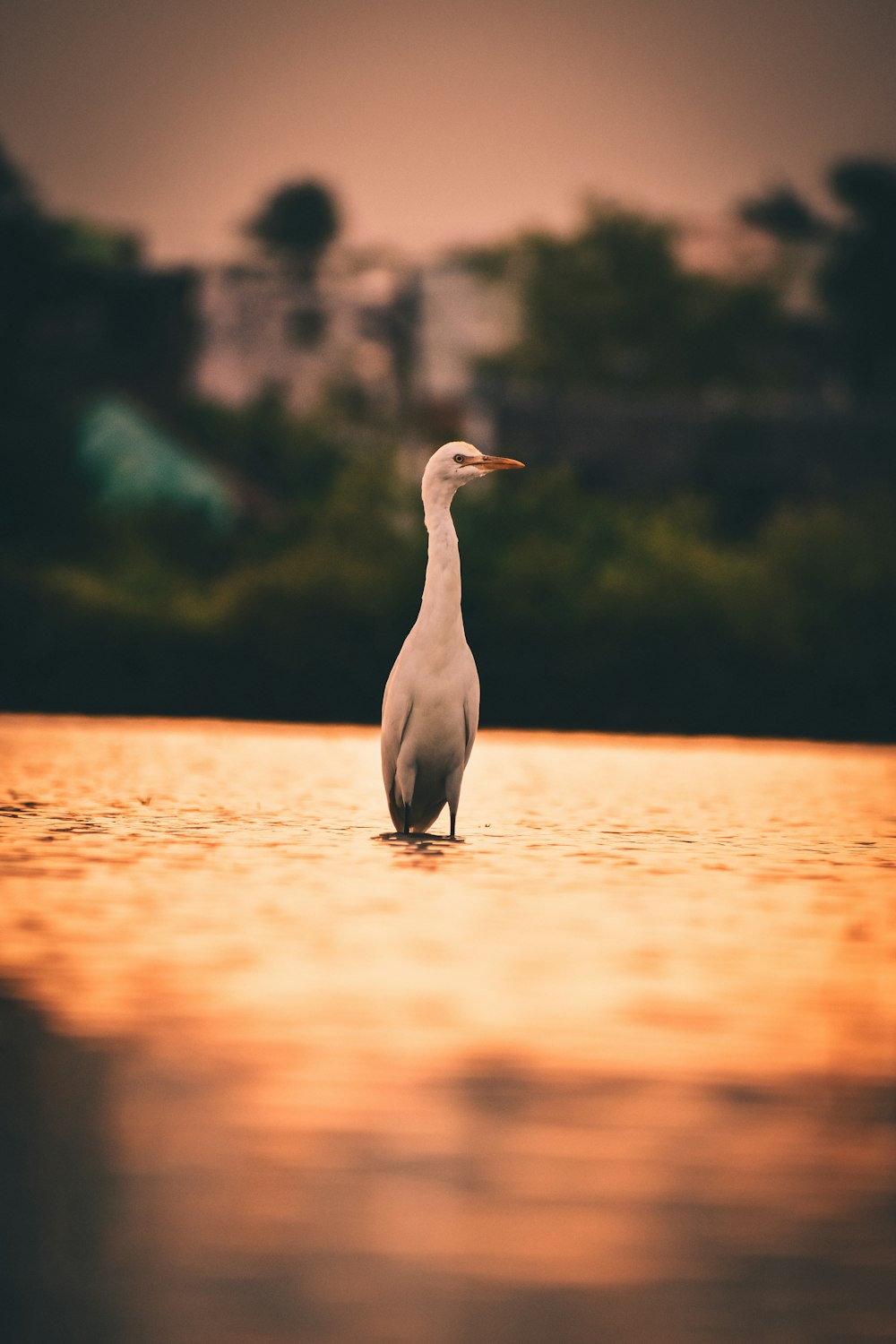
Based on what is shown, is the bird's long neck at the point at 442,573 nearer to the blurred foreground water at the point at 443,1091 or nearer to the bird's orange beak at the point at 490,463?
the bird's orange beak at the point at 490,463

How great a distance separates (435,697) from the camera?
8.89 meters

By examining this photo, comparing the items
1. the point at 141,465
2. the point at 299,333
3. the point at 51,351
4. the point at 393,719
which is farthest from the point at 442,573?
the point at 299,333

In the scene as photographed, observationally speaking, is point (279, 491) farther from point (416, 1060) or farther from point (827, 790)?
point (416, 1060)

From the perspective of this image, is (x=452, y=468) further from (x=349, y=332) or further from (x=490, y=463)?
(x=349, y=332)

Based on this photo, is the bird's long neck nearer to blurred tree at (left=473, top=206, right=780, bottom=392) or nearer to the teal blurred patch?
the teal blurred patch

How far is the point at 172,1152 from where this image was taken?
3.82 meters

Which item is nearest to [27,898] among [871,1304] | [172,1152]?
[172,1152]

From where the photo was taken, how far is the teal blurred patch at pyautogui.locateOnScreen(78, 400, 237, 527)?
3541cm

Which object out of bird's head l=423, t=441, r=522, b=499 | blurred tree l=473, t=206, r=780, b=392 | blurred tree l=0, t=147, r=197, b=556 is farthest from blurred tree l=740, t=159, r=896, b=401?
bird's head l=423, t=441, r=522, b=499

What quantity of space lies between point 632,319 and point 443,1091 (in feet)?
182

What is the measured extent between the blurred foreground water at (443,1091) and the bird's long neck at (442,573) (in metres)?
1.04

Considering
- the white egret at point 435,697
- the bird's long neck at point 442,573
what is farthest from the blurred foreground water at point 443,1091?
the bird's long neck at point 442,573

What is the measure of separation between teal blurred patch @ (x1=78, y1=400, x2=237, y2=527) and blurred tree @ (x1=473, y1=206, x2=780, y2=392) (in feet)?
66.6

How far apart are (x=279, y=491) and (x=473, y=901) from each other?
35.1m
